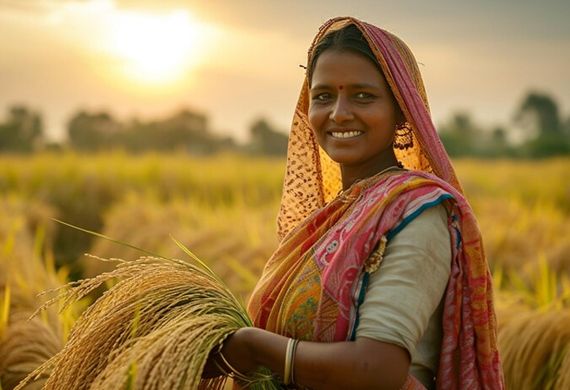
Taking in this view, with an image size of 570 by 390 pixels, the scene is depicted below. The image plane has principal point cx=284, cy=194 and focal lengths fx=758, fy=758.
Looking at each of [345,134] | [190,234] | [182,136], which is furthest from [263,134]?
[345,134]

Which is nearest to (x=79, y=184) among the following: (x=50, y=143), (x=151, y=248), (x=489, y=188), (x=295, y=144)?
(x=50, y=143)

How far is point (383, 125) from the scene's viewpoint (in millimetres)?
1888

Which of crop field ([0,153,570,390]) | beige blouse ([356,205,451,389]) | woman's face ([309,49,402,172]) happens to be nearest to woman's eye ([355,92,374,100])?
woman's face ([309,49,402,172])

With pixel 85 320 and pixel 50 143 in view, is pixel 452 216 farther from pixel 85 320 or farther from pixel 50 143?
pixel 50 143

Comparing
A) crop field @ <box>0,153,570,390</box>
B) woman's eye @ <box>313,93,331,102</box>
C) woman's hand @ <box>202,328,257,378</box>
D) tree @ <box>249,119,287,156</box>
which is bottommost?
tree @ <box>249,119,287,156</box>

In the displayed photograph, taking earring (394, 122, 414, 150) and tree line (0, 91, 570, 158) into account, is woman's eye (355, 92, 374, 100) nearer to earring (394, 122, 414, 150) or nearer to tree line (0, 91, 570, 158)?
earring (394, 122, 414, 150)

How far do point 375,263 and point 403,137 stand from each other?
47 centimetres

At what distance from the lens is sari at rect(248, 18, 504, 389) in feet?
5.59

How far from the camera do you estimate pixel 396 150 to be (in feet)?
6.84

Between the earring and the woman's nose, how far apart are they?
20 cm

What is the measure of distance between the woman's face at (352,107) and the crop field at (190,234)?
1.07 metres

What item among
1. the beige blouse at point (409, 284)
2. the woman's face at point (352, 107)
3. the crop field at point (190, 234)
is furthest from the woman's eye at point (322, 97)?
the crop field at point (190, 234)

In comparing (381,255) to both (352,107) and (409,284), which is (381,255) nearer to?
(409,284)

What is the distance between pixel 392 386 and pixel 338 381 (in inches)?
4.5
